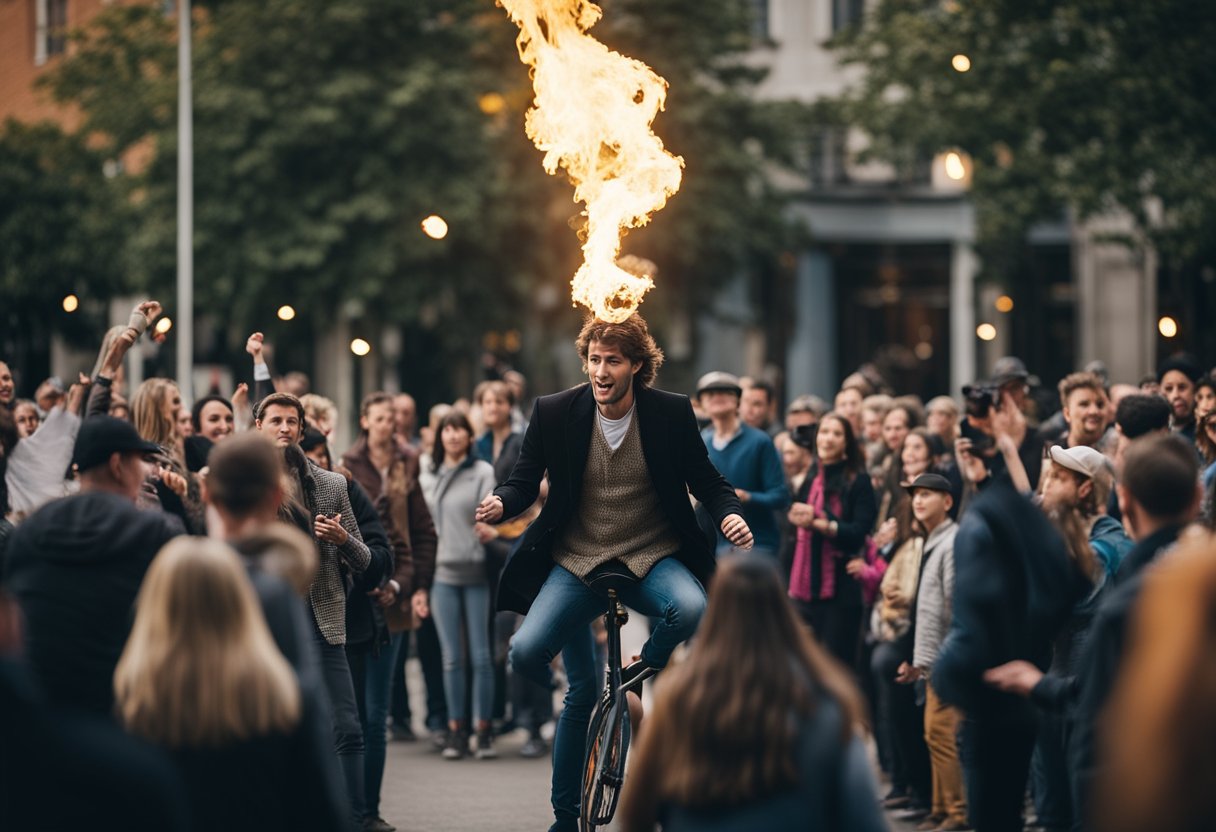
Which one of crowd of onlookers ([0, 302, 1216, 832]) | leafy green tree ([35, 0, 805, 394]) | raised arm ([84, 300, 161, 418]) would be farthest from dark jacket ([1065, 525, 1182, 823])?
leafy green tree ([35, 0, 805, 394])

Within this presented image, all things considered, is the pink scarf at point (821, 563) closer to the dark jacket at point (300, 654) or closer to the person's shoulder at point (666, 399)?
the person's shoulder at point (666, 399)

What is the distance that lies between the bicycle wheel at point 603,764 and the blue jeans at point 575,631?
0.05 metres

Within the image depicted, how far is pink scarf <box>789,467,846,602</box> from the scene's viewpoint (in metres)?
11.5

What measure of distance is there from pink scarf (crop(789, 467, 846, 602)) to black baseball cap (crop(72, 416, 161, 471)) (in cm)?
610

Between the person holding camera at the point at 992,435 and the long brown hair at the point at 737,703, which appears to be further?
the person holding camera at the point at 992,435

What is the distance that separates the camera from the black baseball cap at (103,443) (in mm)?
6090

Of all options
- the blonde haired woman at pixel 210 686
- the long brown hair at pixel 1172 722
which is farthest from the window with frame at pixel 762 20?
the long brown hair at pixel 1172 722

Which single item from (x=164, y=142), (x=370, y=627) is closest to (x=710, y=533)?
(x=370, y=627)

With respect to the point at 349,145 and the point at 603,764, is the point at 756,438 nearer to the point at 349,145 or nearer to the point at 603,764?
the point at 603,764

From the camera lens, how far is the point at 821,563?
11570mm

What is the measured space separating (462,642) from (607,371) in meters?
4.43

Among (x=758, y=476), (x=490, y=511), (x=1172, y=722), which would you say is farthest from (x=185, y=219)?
(x=1172, y=722)

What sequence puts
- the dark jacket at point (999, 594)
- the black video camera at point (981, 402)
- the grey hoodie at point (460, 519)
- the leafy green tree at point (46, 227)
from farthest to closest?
the leafy green tree at point (46, 227) < the grey hoodie at point (460, 519) < the black video camera at point (981, 402) < the dark jacket at point (999, 594)

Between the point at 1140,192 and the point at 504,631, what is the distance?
15990 millimetres
